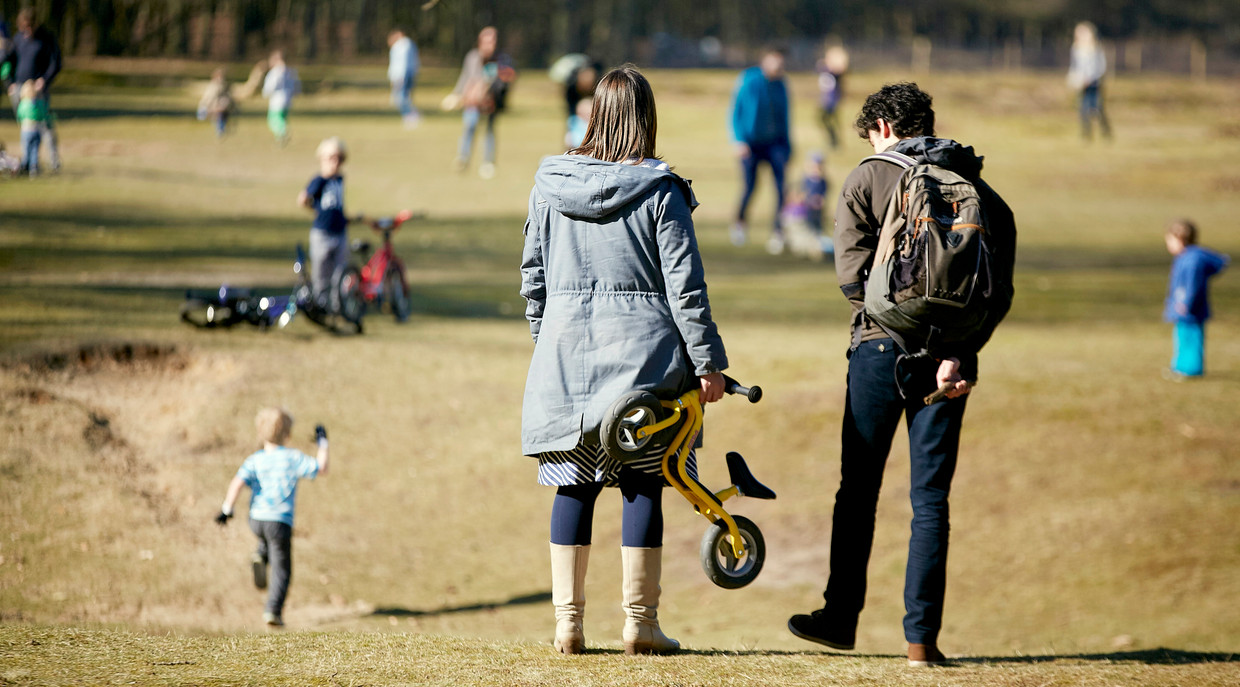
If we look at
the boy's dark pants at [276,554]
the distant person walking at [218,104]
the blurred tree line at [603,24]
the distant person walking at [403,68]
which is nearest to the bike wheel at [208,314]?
the blurred tree line at [603,24]

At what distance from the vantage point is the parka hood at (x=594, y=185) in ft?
12.0

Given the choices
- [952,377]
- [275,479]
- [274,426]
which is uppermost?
[952,377]

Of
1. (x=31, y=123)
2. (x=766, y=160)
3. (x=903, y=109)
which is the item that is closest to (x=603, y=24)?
(x=766, y=160)

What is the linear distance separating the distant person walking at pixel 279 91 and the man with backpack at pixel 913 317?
15116 mm

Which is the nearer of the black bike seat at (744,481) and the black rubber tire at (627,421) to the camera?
the black rubber tire at (627,421)

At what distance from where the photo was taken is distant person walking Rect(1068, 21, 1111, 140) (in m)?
25.8

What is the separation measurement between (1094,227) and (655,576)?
1645 cm

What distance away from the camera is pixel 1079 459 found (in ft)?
26.3

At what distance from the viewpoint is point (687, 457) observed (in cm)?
399

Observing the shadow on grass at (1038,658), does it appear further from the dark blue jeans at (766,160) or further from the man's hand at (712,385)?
the dark blue jeans at (766,160)

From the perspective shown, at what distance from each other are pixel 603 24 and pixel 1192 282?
35.4 m

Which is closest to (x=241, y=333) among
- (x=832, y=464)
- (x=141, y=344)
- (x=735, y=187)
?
(x=141, y=344)

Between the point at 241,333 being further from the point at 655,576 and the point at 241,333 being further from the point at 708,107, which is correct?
the point at 708,107

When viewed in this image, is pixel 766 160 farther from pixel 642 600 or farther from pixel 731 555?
pixel 642 600
